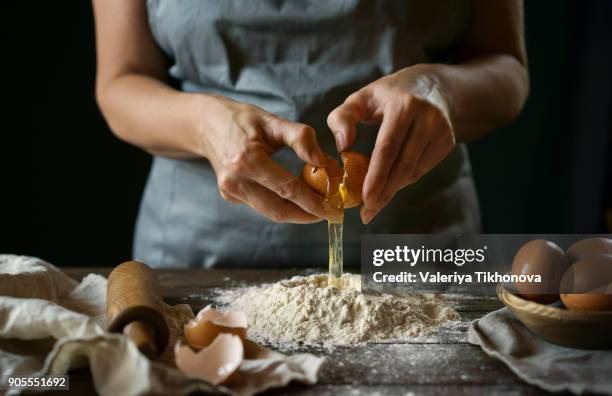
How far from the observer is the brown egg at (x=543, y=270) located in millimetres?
907

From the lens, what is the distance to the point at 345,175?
1056 mm

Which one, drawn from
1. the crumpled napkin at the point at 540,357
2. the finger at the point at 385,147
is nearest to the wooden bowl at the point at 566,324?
the crumpled napkin at the point at 540,357

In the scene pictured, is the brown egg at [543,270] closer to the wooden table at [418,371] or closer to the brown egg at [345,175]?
the wooden table at [418,371]

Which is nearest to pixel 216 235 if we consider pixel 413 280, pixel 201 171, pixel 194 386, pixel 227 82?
pixel 201 171

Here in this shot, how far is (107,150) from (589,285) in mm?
1824

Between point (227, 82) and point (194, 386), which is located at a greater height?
point (227, 82)

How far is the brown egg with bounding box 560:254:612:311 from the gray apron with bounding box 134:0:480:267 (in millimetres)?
616

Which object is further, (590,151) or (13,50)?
(590,151)

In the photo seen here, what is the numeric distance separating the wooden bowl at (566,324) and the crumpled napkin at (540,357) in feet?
0.05

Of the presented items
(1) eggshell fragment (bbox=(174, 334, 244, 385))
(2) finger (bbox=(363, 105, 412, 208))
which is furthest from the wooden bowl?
(1) eggshell fragment (bbox=(174, 334, 244, 385))

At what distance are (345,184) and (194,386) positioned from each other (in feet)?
1.41

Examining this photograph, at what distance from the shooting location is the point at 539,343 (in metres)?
0.91

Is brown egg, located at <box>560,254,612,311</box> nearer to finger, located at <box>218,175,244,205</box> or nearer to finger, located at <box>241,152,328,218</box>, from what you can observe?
finger, located at <box>241,152,328,218</box>

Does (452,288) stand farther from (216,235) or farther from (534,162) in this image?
(534,162)
